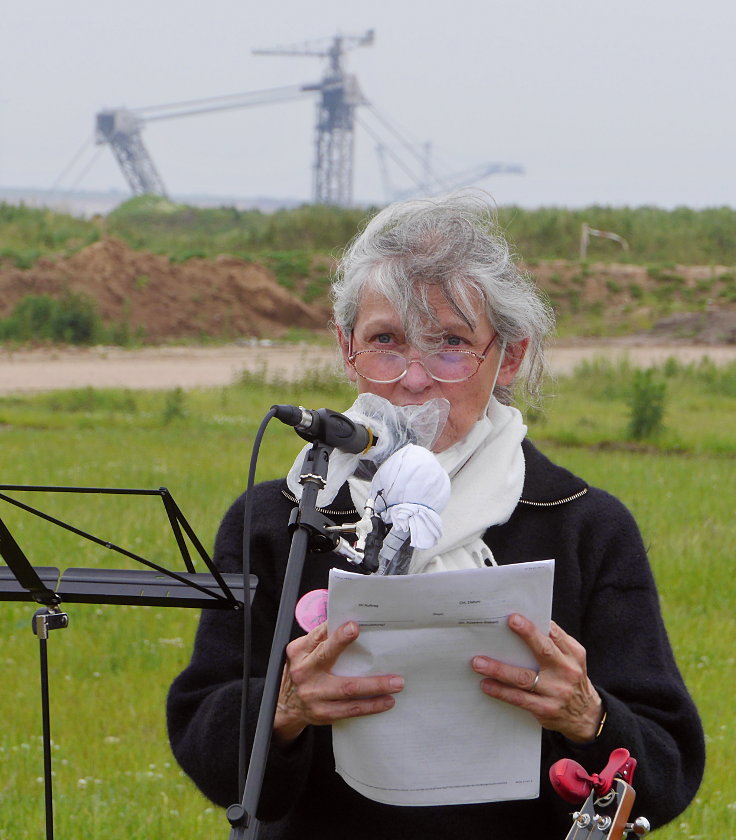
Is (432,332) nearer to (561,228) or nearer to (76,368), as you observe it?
(76,368)

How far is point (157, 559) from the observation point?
6.99m

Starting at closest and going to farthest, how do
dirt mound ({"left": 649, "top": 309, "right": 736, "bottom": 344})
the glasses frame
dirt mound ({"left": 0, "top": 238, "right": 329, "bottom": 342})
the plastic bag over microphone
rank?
the plastic bag over microphone < the glasses frame < dirt mound ({"left": 649, "top": 309, "right": 736, "bottom": 344}) < dirt mound ({"left": 0, "top": 238, "right": 329, "bottom": 342})

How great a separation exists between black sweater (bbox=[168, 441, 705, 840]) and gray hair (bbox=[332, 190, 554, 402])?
0.34 metres

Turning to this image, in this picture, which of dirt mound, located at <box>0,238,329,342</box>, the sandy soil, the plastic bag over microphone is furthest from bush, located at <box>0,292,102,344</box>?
the plastic bag over microphone

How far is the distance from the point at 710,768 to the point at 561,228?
112 ft

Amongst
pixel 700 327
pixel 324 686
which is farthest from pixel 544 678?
pixel 700 327

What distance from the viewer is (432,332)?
249 centimetres

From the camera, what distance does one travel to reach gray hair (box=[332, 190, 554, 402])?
2.50 metres

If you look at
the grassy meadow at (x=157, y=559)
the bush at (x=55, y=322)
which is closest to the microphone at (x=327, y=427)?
the grassy meadow at (x=157, y=559)

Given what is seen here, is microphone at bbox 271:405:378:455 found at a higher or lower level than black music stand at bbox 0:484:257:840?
higher

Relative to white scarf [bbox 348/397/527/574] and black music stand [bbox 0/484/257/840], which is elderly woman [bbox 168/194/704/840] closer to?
white scarf [bbox 348/397/527/574]

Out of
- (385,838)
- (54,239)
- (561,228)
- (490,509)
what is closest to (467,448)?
(490,509)

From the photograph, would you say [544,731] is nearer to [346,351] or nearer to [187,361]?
[346,351]

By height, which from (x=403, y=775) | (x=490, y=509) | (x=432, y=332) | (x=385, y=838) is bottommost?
(x=385, y=838)
